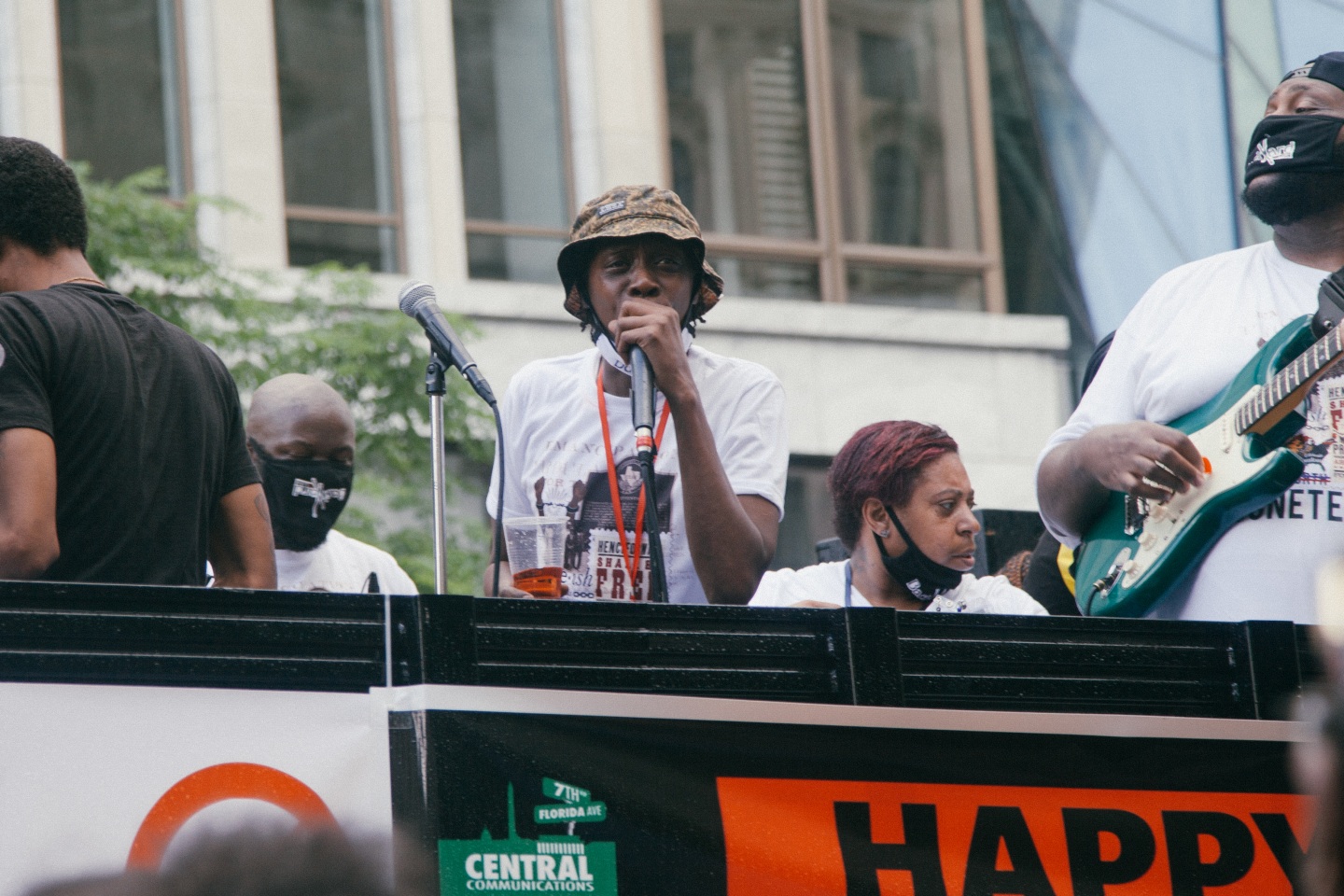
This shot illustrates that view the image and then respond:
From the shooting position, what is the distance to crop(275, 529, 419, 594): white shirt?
5.31 metres

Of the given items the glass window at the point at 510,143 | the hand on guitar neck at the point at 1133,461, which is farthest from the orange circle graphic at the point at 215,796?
the glass window at the point at 510,143

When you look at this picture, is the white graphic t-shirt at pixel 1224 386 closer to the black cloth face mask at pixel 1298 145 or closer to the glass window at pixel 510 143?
the black cloth face mask at pixel 1298 145

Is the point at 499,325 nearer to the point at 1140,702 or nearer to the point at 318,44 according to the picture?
the point at 318,44

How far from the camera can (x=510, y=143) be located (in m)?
15.2

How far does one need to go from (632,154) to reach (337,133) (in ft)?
7.58

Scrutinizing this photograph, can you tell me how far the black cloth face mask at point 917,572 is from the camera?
5.21 metres

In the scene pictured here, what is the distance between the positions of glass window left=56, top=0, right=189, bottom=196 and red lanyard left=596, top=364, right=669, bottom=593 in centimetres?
1054

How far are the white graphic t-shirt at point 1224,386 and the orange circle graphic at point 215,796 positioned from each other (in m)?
1.89

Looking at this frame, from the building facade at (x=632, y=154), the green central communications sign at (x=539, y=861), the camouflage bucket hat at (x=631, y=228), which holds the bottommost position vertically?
the green central communications sign at (x=539, y=861)

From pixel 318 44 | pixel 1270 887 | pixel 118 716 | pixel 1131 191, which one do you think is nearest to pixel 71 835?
pixel 118 716

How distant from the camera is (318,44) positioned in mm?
14781

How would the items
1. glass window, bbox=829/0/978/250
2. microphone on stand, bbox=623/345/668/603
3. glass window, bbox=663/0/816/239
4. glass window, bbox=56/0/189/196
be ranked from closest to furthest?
1. microphone on stand, bbox=623/345/668/603
2. glass window, bbox=56/0/189/196
3. glass window, bbox=663/0/816/239
4. glass window, bbox=829/0/978/250

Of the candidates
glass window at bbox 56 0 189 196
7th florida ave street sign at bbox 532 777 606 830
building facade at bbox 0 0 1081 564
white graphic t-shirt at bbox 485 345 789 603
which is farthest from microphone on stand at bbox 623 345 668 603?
glass window at bbox 56 0 189 196

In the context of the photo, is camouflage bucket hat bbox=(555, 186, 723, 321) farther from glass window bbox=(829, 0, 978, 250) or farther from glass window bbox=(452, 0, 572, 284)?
glass window bbox=(829, 0, 978, 250)
